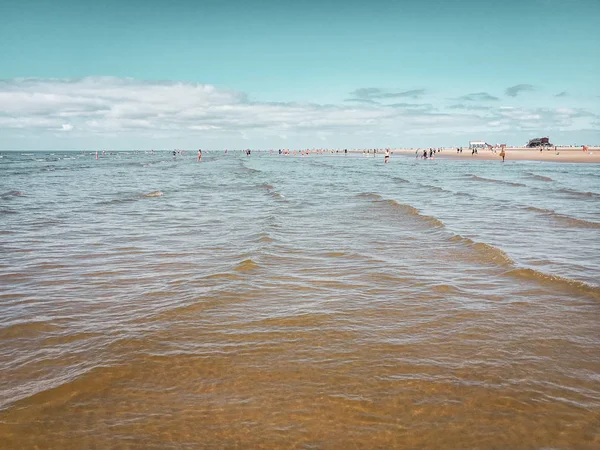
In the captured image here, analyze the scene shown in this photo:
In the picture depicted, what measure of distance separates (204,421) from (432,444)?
7.90 feet

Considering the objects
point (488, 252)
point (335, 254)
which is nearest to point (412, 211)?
point (488, 252)

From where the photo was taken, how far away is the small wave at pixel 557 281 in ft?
30.3

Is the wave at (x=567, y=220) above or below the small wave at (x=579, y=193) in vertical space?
below

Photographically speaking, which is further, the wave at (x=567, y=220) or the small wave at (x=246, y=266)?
the wave at (x=567, y=220)

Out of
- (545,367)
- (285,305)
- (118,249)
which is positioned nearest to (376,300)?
(285,305)

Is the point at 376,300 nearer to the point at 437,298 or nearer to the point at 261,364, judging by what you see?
the point at 437,298

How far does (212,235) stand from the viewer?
1591 cm

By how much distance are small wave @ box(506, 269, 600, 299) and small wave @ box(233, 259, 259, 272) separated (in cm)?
629

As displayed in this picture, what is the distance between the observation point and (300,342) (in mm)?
6766

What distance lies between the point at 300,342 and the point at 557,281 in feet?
21.9

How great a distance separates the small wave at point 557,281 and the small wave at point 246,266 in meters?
6.29

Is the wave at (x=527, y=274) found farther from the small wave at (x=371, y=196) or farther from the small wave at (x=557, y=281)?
the small wave at (x=371, y=196)

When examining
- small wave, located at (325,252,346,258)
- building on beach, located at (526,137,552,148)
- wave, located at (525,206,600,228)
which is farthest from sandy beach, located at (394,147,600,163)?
small wave, located at (325,252,346,258)

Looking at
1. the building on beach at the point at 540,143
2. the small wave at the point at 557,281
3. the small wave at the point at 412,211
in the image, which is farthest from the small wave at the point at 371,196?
the building on beach at the point at 540,143
